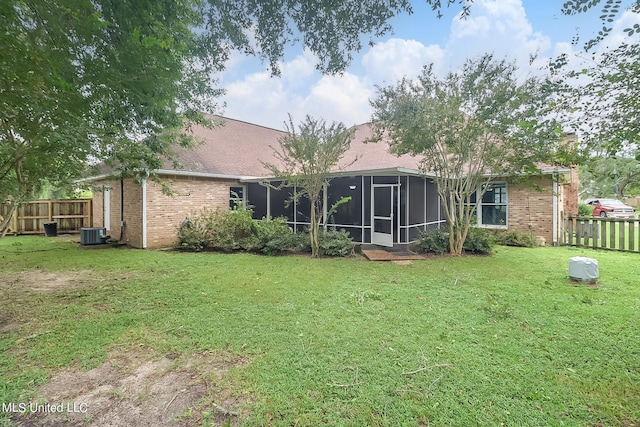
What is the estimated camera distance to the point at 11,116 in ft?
12.7

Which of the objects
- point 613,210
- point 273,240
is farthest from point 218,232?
point 613,210

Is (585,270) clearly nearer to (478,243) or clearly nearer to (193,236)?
(478,243)

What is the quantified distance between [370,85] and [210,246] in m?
7.11

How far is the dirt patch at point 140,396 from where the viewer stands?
2.19m

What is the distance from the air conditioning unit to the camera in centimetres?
1069

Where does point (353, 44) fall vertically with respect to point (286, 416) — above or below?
above

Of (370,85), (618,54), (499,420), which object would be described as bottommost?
(499,420)

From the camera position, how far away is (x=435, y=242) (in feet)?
30.3

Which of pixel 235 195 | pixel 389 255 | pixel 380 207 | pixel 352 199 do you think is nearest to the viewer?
pixel 389 255

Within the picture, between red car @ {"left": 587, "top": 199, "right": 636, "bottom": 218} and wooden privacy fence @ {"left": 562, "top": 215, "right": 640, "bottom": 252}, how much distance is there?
516 inches

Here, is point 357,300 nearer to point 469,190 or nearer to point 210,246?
point 469,190

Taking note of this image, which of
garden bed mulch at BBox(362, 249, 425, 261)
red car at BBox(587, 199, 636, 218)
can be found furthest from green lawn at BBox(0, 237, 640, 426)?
red car at BBox(587, 199, 636, 218)

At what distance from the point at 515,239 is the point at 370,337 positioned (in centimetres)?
969

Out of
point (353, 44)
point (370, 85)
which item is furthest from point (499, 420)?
point (370, 85)
